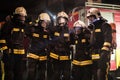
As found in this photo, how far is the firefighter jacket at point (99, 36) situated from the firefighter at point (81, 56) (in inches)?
8.1

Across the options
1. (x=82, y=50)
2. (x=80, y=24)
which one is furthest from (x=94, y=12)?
(x=82, y=50)

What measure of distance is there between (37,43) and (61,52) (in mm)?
582

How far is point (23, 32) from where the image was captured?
6629mm

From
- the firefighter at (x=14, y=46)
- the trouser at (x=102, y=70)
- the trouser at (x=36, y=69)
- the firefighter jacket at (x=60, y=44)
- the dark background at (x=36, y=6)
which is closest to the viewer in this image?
the trouser at (x=102, y=70)

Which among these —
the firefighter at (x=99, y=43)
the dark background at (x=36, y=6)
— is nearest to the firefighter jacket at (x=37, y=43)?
the firefighter at (x=99, y=43)

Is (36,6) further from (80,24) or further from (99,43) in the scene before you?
(99,43)

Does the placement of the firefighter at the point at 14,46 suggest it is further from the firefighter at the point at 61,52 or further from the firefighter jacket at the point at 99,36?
the firefighter jacket at the point at 99,36

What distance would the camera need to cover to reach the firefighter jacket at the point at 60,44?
6.80m

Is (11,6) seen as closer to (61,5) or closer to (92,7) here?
(61,5)

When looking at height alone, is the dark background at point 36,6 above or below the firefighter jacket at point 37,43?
above

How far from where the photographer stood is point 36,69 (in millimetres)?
6656

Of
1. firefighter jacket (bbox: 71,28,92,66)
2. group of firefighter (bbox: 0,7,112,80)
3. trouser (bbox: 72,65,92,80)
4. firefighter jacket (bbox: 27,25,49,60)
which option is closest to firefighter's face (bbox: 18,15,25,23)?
group of firefighter (bbox: 0,7,112,80)

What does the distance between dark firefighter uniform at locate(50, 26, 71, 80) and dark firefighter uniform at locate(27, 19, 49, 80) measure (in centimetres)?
22

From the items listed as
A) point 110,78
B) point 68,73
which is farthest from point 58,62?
point 110,78
